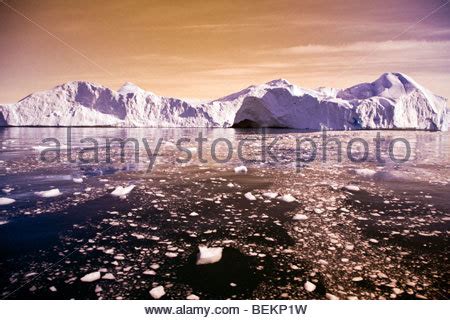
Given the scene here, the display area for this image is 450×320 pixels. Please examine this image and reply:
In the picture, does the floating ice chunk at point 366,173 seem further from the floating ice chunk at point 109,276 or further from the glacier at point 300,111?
the glacier at point 300,111

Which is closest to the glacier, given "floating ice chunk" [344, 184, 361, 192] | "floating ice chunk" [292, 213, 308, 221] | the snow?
"floating ice chunk" [344, 184, 361, 192]

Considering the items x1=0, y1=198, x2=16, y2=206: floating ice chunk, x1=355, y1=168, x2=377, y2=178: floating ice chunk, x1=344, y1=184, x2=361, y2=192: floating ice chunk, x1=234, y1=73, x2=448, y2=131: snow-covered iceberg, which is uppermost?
x1=234, y1=73, x2=448, y2=131: snow-covered iceberg

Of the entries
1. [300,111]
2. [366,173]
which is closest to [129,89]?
[300,111]

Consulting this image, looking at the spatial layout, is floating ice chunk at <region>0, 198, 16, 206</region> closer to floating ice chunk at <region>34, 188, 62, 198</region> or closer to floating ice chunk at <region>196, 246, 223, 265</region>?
floating ice chunk at <region>34, 188, 62, 198</region>

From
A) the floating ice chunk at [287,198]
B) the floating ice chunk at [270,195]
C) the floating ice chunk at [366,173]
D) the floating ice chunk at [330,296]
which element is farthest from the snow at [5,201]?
the floating ice chunk at [366,173]

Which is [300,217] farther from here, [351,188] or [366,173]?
[366,173]

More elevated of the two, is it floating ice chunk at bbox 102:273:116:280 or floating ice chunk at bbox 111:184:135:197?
floating ice chunk at bbox 111:184:135:197

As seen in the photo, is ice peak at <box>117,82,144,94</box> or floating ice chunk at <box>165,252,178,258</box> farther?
ice peak at <box>117,82,144,94</box>

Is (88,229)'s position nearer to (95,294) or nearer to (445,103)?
(95,294)
